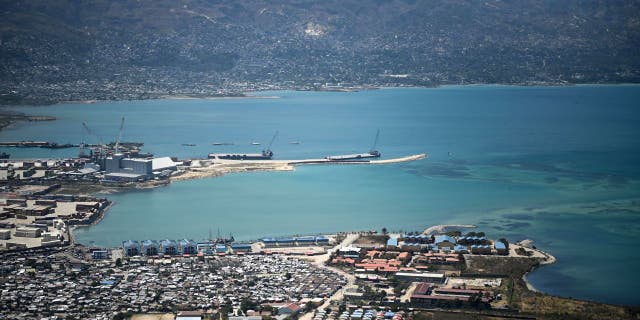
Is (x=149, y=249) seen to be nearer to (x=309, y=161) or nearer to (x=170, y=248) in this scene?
(x=170, y=248)

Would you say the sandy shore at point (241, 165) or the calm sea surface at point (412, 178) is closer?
the calm sea surface at point (412, 178)

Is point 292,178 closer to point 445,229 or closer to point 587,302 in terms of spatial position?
point 445,229

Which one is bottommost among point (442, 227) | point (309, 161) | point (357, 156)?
point (442, 227)

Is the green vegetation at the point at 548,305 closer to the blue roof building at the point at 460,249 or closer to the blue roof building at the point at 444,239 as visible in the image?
the blue roof building at the point at 460,249

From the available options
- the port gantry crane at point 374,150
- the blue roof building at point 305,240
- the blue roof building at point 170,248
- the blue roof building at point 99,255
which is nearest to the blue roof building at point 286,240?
the blue roof building at point 305,240

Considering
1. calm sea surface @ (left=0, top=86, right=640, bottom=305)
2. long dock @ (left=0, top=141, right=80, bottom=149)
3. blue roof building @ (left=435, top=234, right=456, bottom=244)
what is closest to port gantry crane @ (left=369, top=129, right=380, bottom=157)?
calm sea surface @ (left=0, top=86, right=640, bottom=305)

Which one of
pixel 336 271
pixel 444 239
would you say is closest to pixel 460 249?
pixel 444 239

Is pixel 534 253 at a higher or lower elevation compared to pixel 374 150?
lower

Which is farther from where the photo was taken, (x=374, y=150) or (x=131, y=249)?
(x=374, y=150)

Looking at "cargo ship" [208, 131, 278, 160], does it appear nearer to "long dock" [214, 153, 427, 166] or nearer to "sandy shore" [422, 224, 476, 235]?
"long dock" [214, 153, 427, 166]
